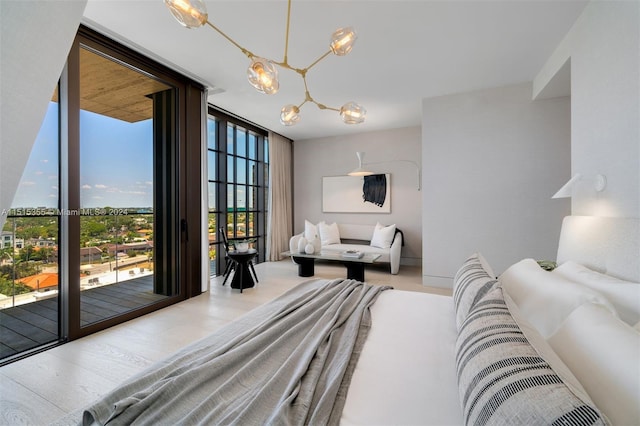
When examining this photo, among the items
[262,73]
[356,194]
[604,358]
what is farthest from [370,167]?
[604,358]

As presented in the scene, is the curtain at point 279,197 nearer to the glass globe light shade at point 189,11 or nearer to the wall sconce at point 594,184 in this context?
the glass globe light shade at point 189,11

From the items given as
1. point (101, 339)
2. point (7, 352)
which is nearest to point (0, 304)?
point (7, 352)

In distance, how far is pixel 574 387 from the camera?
1.81 ft

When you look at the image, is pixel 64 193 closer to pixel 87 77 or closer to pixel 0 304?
pixel 0 304

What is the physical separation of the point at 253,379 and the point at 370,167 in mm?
5058

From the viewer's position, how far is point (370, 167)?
5594mm

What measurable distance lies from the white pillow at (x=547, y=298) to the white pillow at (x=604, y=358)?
0.20 meters

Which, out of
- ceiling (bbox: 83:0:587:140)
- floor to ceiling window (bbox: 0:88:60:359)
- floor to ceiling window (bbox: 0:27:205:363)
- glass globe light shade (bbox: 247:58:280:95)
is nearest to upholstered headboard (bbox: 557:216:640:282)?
ceiling (bbox: 83:0:587:140)

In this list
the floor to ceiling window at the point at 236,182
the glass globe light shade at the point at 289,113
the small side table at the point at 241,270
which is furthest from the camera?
the floor to ceiling window at the point at 236,182

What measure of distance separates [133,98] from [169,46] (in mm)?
831

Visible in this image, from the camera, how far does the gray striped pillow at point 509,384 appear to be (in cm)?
50

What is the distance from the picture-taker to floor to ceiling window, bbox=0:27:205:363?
213 centimetres

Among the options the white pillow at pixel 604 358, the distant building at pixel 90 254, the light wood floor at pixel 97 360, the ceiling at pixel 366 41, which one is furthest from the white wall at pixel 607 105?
the distant building at pixel 90 254

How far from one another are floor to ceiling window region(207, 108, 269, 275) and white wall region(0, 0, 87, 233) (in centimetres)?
328
